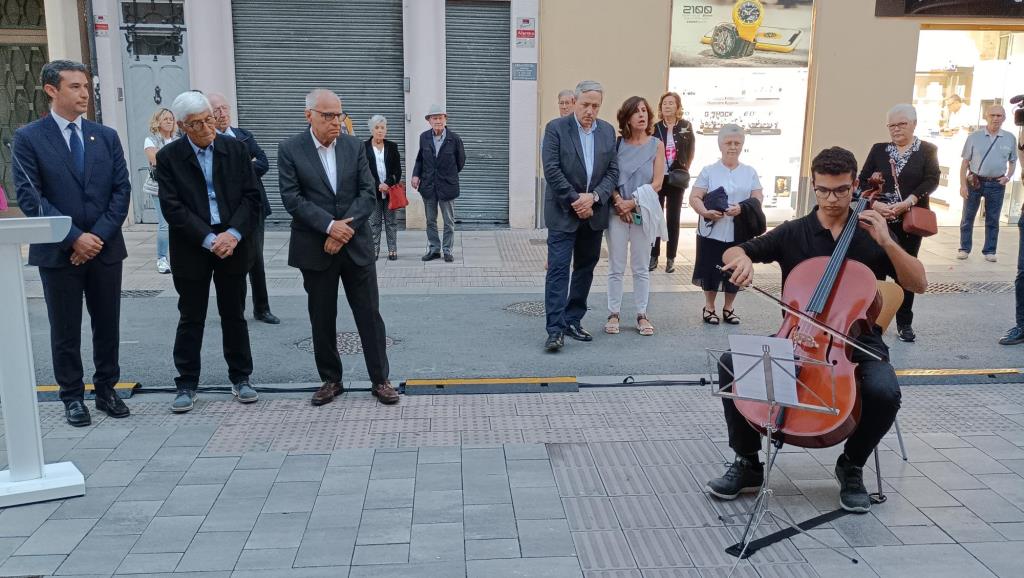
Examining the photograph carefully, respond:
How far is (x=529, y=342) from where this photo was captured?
300 inches

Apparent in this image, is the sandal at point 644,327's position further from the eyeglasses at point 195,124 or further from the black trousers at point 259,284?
the eyeglasses at point 195,124

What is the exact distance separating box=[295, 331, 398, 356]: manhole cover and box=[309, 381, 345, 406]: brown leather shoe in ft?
3.64

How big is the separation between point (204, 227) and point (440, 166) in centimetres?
574

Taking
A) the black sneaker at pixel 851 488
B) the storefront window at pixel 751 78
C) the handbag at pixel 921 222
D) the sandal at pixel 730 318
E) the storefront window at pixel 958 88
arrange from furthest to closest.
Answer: the storefront window at pixel 958 88
the storefront window at pixel 751 78
the sandal at pixel 730 318
the handbag at pixel 921 222
the black sneaker at pixel 851 488

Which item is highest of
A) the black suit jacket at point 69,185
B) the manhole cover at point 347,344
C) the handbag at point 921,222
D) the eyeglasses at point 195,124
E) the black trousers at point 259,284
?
the eyeglasses at point 195,124

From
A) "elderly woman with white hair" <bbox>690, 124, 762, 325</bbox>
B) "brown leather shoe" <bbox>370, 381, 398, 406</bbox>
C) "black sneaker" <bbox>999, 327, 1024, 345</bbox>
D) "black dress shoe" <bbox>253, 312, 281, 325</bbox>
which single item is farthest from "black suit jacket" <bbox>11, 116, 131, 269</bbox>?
"black sneaker" <bbox>999, 327, 1024, 345</bbox>

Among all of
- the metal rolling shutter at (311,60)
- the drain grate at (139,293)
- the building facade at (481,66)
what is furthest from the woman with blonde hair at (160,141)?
the building facade at (481,66)

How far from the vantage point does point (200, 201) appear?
5750 mm

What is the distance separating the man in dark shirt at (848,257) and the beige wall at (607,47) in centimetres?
904

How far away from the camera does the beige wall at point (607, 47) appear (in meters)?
13.4

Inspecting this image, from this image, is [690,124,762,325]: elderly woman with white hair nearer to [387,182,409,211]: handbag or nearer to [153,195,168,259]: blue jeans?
[387,182,409,211]: handbag

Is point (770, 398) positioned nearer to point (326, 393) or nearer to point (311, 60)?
point (326, 393)

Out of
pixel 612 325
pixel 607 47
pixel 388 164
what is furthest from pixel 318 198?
pixel 607 47

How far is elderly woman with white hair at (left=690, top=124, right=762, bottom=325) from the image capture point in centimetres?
786
